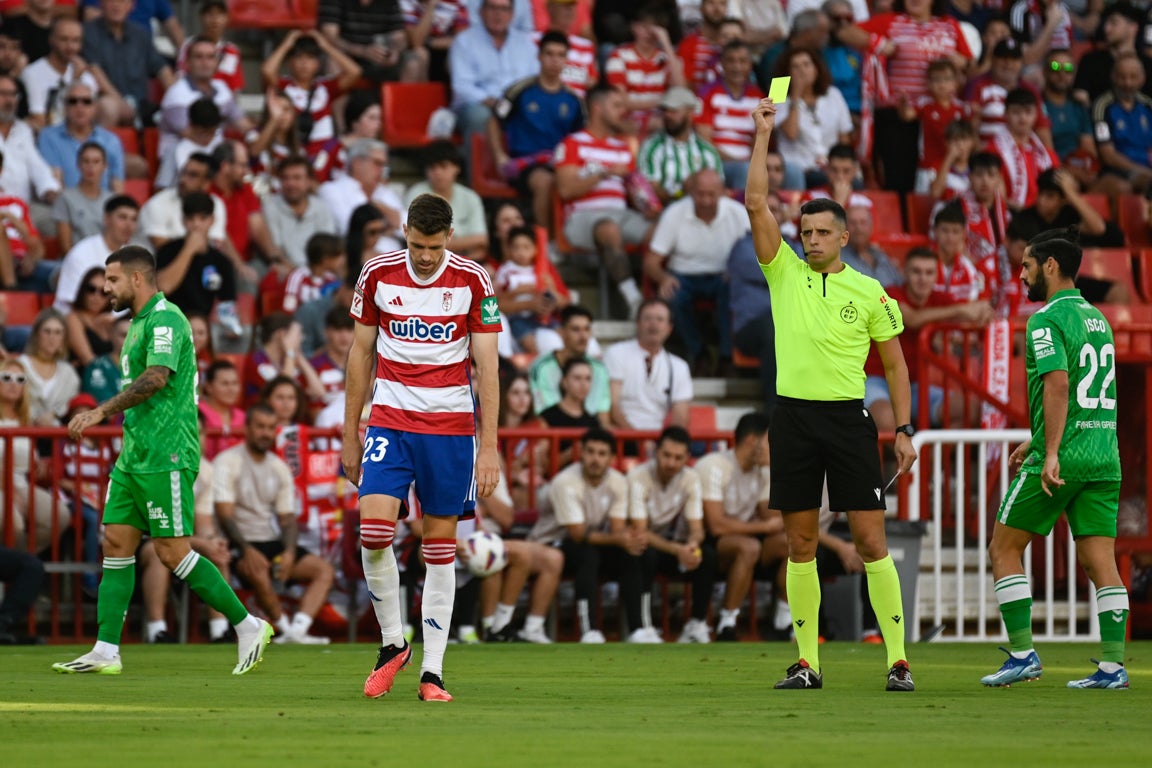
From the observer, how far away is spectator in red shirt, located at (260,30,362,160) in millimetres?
17734

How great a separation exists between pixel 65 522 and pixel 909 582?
6.16 m

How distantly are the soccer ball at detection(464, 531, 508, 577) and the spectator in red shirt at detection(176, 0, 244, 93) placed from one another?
619 centimetres

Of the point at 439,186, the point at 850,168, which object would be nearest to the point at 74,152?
the point at 439,186

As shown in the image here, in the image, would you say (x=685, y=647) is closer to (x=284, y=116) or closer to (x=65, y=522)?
(x=65, y=522)

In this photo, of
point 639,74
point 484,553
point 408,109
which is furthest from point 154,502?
point 639,74

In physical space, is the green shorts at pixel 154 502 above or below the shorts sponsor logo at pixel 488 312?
below

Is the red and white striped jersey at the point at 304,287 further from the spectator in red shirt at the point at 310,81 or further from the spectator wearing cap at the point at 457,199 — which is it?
the spectator in red shirt at the point at 310,81

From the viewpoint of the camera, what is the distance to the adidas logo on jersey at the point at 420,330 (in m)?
8.33

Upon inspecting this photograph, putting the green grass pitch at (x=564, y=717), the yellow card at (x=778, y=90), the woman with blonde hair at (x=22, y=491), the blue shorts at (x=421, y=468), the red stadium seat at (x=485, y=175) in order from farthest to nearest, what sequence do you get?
the red stadium seat at (x=485, y=175)
the woman with blonde hair at (x=22, y=491)
the yellow card at (x=778, y=90)
the blue shorts at (x=421, y=468)
the green grass pitch at (x=564, y=717)

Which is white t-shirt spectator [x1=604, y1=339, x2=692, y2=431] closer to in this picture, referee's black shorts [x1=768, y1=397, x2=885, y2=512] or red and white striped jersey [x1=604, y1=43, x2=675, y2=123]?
red and white striped jersey [x1=604, y1=43, x2=675, y2=123]

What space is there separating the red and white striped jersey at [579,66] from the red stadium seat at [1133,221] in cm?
572

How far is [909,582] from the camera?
44.9 feet

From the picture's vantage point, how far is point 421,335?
27.3 ft

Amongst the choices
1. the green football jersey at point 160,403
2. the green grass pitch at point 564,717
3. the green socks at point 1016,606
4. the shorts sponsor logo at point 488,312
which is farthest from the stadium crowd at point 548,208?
the shorts sponsor logo at point 488,312
